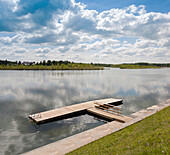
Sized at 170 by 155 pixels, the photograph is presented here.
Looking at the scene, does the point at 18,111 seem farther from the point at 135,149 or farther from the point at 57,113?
the point at 135,149

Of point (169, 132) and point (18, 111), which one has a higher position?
point (169, 132)

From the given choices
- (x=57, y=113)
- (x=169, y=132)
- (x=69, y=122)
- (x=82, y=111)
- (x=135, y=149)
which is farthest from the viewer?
(x=82, y=111)

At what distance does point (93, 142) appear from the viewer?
927cm

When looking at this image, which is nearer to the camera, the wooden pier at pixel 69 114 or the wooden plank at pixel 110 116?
the wooden plank at pixel 110 116

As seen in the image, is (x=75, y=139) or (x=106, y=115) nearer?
(x=75, y=139)

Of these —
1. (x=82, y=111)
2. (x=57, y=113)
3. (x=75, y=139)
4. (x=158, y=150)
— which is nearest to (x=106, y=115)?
(x=82, y=111)

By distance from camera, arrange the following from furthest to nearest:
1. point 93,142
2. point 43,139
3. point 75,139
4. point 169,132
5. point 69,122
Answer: point 69,122 < point 43,139 < point 75,139 < point 93,142 < point 169,132

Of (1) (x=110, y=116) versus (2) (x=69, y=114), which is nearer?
(1) (x=110, y=116)

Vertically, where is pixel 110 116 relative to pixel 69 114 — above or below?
above

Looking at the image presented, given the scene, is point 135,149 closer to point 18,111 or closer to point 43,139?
point 43,139

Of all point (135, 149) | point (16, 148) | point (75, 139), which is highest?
point (135, 149)

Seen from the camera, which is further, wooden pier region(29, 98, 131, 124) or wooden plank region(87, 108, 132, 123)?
wooden pier region(29, 98, 131, 124)

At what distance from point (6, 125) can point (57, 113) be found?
500cm

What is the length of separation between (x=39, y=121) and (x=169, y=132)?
1115 centimetres
